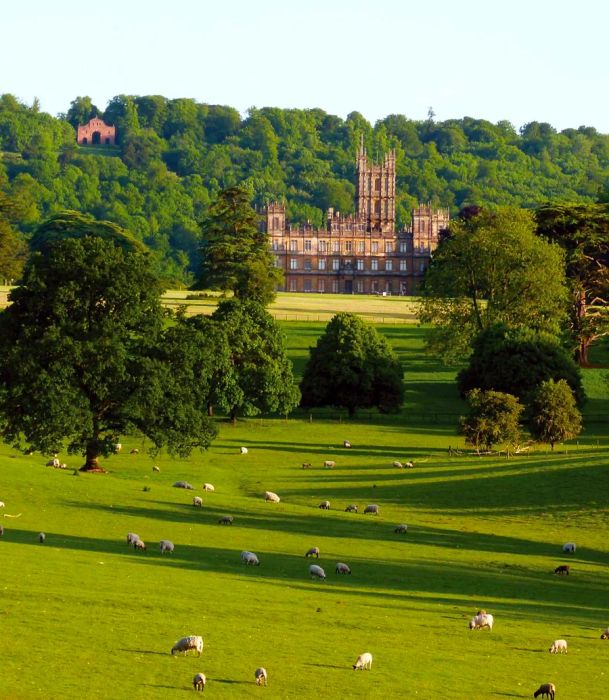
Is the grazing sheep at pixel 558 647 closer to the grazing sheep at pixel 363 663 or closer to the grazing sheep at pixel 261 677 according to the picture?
the grazing sheep at pixel 363 663

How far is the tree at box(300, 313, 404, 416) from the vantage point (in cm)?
9588

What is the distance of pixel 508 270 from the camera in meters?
106

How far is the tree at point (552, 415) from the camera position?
80312 millimetres

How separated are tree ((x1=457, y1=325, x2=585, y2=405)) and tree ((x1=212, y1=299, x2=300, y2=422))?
407 inches

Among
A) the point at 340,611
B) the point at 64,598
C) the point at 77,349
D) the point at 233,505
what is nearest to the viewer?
the point at 64,598

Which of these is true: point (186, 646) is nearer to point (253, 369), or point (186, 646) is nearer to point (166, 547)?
point (166, 547)

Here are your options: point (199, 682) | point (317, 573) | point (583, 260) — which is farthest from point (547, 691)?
point (583, 260)

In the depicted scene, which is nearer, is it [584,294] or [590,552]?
[590,552]

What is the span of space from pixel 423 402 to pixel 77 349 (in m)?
43.0

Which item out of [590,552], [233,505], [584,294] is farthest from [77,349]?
[584,294]

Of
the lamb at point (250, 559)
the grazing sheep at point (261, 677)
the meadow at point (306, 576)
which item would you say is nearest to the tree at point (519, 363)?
the meadow at point (306, 576)

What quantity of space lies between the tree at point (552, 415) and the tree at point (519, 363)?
8.01 m

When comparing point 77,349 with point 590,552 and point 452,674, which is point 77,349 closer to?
point 590,552

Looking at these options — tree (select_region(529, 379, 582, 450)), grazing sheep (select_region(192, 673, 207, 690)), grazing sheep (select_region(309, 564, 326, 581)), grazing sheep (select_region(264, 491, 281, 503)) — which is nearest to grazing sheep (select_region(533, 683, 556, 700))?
grazing sheep (select_region(192, 673, 207, 690))
